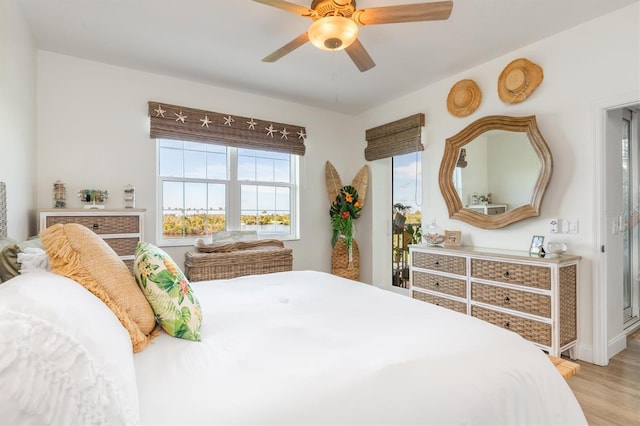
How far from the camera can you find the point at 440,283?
10.3 feet

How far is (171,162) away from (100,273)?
9.46ft

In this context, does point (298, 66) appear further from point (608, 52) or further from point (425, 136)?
point (608, 52)

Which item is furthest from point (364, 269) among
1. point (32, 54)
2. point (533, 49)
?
point (32, 54)

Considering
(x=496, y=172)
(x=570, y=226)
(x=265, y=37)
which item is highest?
(x=265, y=37)

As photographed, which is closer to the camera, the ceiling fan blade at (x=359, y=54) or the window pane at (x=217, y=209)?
the ceiling fan blade at (x=359, y=54)

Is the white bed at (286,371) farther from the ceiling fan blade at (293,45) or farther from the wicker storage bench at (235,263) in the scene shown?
the wicker storage bench at (235,263)

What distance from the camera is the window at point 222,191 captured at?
3660mm

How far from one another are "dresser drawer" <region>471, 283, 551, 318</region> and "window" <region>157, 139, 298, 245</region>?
246 centimetres

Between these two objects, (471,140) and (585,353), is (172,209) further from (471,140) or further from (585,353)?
(585,353)

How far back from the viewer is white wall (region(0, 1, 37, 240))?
201 centimetres

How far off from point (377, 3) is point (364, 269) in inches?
135

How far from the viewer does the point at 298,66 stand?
10.7ft

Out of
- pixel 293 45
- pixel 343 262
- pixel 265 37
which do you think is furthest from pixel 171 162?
pixel 343 262

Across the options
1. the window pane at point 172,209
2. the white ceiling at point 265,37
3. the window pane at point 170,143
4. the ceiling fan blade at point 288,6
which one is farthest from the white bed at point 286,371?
the window pane at point 170,143
